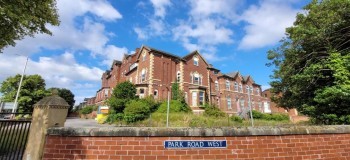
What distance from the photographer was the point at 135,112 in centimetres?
2414

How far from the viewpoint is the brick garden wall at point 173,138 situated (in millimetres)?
4223

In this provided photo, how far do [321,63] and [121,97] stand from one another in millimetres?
23028

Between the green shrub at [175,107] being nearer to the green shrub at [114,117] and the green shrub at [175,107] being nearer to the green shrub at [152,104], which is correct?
the green shrub at [152,104]

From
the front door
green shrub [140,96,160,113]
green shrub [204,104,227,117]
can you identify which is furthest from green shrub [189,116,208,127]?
the front door

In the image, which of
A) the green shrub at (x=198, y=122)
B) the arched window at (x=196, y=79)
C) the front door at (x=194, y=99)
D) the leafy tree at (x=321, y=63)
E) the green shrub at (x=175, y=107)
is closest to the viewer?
the leafy tree at (x=321, y=63)

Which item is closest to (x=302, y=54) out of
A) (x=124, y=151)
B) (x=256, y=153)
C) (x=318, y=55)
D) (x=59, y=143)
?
(x=318, y=55)

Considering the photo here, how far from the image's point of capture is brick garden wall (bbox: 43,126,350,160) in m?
4.22

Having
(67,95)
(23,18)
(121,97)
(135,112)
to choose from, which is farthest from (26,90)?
(23,18)

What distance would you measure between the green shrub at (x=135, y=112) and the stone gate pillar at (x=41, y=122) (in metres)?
18.9

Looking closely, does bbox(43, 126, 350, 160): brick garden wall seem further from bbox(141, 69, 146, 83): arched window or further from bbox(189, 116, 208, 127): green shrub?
bbox(141, 69, 146, 83): arched window

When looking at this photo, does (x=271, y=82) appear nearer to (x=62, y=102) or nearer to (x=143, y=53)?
A: (x=62, y=102)

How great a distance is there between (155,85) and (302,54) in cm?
2282

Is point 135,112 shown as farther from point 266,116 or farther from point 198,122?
point 266,116

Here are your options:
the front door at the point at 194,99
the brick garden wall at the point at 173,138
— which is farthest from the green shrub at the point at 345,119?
the front door at the point at 194,99
